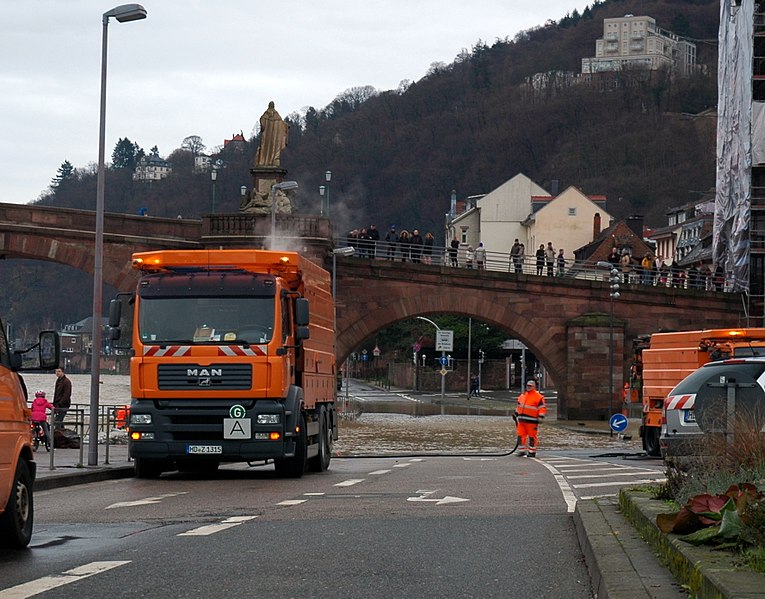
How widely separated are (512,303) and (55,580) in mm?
52062

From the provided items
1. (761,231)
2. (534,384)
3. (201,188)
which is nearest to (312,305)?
(534,384)

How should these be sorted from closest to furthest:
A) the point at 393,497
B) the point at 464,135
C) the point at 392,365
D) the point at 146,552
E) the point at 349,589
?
the point at 349,589, the point at 146,552, the point at 393,497, the point at 392,365, the point at 464,135

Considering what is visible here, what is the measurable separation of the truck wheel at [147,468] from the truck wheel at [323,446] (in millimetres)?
2519

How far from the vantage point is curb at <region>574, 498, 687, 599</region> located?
22.4 feet

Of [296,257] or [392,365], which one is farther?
[392,365]

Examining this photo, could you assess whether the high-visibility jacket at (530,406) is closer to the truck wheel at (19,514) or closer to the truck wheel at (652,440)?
the truck wheel at (652,440)

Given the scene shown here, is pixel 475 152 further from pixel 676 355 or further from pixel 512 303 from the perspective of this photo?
pixel 676 355

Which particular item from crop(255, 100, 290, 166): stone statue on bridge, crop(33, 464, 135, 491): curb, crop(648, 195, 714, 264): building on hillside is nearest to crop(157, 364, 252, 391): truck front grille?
crop(33, 464, 135, 491): curb

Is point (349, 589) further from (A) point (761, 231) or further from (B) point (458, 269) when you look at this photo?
(A) point (761, 231)

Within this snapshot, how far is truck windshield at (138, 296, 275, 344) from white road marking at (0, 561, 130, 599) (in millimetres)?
10283

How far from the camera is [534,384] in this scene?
30.7 metres

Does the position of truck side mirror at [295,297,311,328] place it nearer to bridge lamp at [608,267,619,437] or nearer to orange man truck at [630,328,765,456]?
orange man truck at [630,328,765,456]

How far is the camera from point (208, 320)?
19.8m

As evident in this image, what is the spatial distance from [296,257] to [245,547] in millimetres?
10388
